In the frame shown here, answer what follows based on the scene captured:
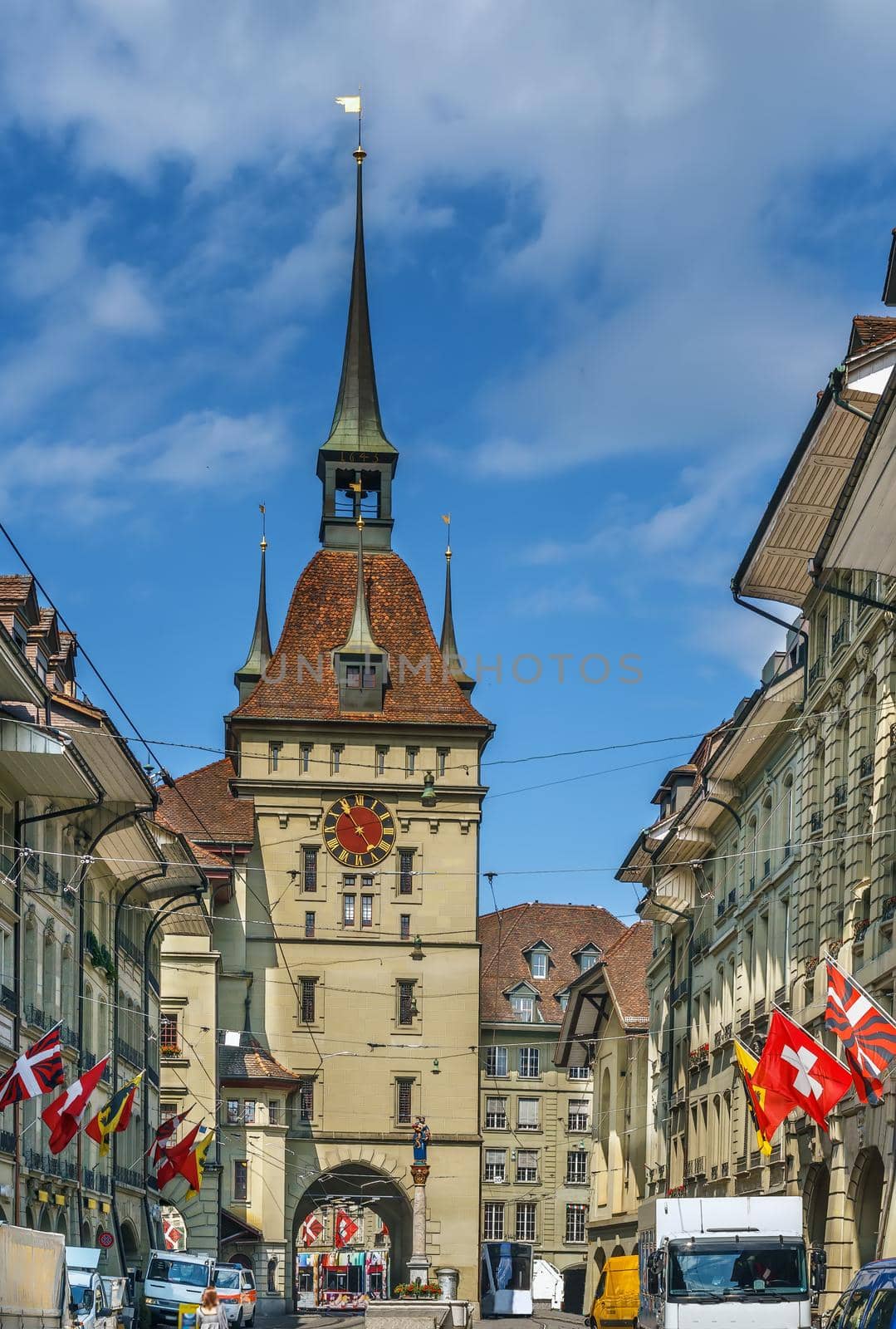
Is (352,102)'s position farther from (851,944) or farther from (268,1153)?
(851,944)

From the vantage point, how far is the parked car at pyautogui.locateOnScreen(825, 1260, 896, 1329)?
1945cm

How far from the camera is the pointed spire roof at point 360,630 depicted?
93250mm

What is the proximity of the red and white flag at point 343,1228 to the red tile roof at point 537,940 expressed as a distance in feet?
47.5

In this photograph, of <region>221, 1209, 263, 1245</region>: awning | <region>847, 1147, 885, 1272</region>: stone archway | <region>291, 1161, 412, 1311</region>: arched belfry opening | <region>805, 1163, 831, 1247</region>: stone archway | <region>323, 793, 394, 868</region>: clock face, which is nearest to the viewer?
<region>847, 1147, 885, 1272</region>: stone archway

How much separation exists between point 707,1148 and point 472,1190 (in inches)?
1376

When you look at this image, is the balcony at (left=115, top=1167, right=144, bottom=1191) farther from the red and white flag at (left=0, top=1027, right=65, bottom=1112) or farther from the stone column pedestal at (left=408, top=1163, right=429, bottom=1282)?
the red and white flag at (left=0, top=1027, right=65, bottom=1112)

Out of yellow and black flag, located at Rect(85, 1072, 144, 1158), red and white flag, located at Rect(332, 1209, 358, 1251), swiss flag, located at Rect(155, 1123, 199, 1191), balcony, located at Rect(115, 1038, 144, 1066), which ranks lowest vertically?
red and white flag, located at Rect(332, 1209, 358, 1251)

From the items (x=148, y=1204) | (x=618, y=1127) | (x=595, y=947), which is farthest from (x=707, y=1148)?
(x=595, y=947)

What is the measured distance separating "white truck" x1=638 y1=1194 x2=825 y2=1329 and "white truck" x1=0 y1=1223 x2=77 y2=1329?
793 cm

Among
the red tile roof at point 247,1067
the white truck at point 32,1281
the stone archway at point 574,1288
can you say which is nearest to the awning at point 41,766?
the white truck at point 32,1281

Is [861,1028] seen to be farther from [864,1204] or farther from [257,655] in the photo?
[257,655]

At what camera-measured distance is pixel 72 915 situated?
4816cm

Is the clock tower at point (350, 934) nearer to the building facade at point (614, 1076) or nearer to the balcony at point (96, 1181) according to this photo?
the building facade at point (614, 1076)

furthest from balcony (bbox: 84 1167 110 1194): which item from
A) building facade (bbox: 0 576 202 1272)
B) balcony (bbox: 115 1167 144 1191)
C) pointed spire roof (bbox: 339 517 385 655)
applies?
→ pointed spire roof (bbox: 339 517 385 655)
